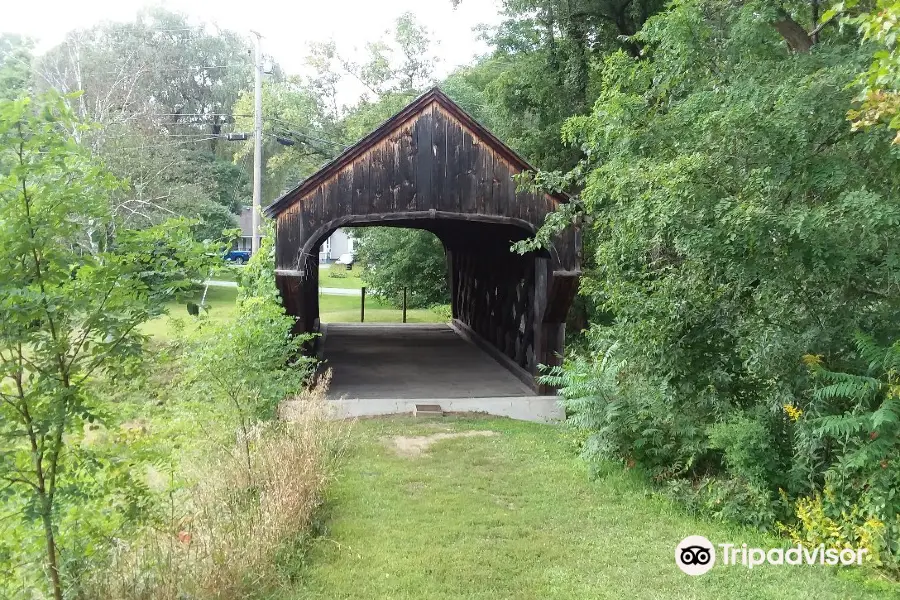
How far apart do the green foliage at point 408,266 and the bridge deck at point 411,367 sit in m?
5.63

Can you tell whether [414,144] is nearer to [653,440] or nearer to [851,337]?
[653,440]

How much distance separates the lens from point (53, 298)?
275 cm

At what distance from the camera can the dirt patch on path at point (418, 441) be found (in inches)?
277

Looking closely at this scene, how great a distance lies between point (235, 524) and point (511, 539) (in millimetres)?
1867

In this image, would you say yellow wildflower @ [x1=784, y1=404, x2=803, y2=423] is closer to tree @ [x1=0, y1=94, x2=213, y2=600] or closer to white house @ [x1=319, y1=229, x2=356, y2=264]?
tree @ [x1=0, y1=94, x2=213, y2=600]

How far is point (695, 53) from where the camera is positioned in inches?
248

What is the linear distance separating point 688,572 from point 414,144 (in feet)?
23.1

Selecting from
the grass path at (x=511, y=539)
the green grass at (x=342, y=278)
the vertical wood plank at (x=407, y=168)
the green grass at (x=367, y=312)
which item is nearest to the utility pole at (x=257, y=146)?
the green grass at (x=367, y=312)

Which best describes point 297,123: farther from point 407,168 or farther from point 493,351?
point 407,168

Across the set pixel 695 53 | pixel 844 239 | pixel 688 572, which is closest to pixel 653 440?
pixel 688 572

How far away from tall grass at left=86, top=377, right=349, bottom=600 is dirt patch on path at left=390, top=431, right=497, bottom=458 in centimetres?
109

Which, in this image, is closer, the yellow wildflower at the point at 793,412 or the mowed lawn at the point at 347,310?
the yellow wildflower at the point at 793,412

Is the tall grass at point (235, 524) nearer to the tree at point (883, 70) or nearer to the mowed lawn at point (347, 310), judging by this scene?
the tree at point (883, 70)
